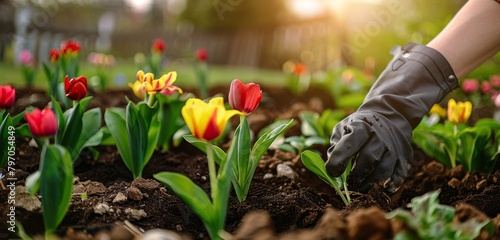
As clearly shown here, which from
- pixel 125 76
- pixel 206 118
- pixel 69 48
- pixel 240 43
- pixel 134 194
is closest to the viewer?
pixel 206 118

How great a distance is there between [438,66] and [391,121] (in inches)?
11.9

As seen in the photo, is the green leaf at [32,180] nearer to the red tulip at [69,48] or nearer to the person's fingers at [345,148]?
the person's fingers at [345,148]

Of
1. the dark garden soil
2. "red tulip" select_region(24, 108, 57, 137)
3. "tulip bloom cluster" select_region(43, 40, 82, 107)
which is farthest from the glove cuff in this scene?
"tulip bloom cluster" select_region(43, 40, 82, 107)

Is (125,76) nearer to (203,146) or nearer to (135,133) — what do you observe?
(135,133)

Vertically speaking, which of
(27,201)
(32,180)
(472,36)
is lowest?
(27,201)

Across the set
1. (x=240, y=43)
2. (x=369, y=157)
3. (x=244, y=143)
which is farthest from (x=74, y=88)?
(x=240, y=43)

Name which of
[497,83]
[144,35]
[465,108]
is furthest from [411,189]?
[144,35]

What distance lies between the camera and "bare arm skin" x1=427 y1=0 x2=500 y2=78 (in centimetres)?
191

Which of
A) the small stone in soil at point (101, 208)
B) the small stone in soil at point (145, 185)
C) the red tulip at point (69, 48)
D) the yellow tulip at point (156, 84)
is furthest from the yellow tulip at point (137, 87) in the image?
the red tulip at point (69, 48)

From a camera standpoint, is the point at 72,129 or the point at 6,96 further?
the point at 72,129

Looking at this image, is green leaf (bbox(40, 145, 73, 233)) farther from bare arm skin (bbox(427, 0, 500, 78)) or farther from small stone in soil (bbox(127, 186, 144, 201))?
bare arm skin (bbox(427, 0, 500, 78))

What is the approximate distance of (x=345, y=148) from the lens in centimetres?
158

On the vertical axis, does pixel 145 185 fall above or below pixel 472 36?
below

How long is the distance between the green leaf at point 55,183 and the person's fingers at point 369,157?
81 cm
